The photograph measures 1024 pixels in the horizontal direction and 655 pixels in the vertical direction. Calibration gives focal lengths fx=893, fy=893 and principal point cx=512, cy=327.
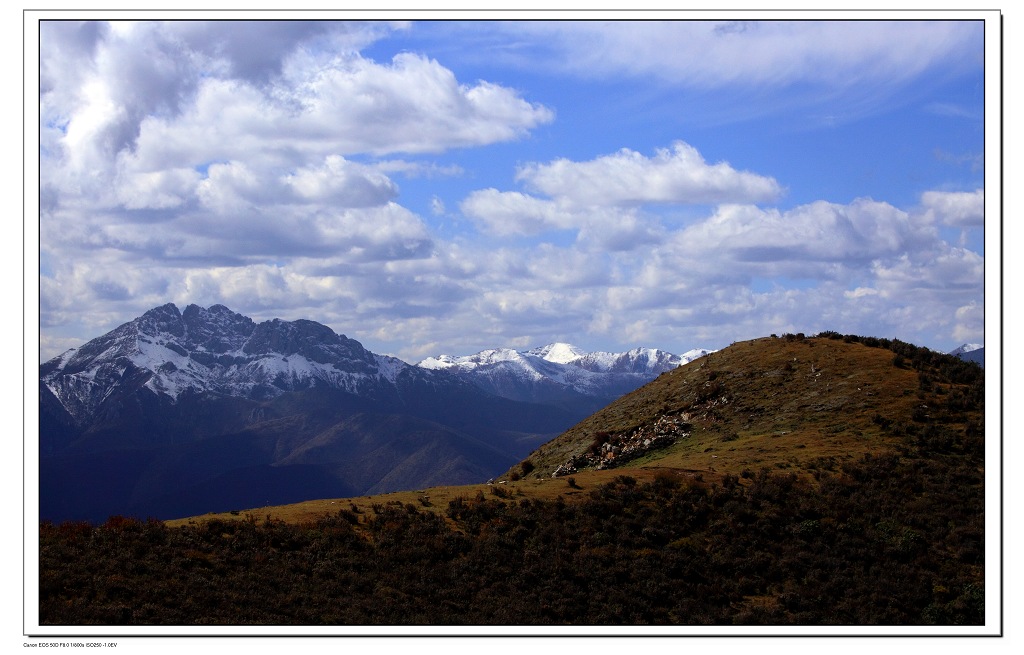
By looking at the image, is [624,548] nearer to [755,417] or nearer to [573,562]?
[573,562]

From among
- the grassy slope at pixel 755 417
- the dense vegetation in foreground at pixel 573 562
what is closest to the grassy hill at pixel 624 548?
the dense vegetation in foreground at pixel 573 562

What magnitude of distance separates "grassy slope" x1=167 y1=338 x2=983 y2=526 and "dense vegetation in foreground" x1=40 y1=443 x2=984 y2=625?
3.20 meters

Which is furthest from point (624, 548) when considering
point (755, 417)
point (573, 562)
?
point (755, 417)

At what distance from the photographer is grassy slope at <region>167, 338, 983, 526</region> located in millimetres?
49844

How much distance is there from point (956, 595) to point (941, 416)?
25.5 m

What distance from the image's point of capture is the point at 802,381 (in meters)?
68.2

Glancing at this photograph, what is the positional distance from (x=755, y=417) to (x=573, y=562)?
102ft

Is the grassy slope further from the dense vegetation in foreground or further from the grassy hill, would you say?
the dense vegetation in foreground

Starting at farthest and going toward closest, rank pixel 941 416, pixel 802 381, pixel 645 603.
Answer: pixel 802 381
pixel 941 416
pixel 645 603

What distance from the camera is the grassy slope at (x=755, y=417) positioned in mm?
49844

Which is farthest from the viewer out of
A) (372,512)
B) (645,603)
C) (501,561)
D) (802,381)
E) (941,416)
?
(802,381)
